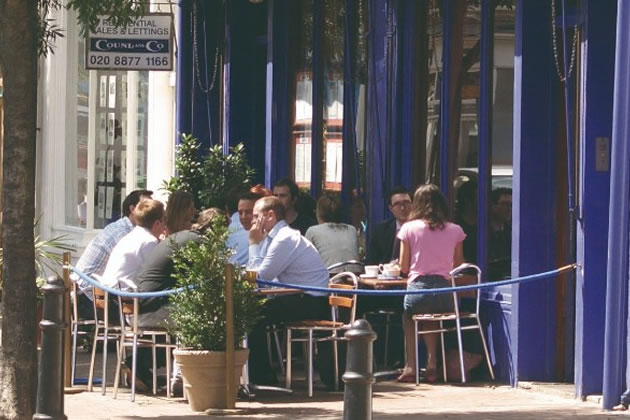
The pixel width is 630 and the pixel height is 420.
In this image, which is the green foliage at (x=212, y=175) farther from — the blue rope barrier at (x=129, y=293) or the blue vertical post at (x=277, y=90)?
the blue rope barrier at (x=129, y=293)

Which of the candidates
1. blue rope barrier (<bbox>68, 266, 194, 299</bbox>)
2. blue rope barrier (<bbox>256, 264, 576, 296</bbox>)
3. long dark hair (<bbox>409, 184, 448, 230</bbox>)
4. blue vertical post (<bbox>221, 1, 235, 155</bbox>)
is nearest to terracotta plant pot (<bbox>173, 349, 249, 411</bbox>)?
blue rope barrier (<bbox>68, 266, 194, 299</bbox>)

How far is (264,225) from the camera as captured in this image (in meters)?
12.3

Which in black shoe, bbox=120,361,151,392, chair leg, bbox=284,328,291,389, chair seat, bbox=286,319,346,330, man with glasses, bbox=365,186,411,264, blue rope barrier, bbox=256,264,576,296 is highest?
man with glasses, bbox=365,186,411,264

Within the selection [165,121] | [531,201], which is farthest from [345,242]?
[165,121]

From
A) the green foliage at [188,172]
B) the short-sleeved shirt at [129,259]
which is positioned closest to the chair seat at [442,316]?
the short-sleeved shirt at [129,259]

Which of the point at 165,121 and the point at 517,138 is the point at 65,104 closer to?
the point at 165,121

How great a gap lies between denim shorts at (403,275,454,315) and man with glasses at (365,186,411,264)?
3.01 feet

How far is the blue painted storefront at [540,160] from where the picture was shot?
1050 cm

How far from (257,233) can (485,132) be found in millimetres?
2108

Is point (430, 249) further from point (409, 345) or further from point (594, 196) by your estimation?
point (594, 196)

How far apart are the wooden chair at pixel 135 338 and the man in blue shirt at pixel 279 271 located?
0.66 metres

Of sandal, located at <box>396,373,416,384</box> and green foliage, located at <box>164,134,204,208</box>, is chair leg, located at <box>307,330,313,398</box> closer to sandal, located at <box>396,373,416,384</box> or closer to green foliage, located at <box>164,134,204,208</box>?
sandal, located at <box>396,373,416,384</box>

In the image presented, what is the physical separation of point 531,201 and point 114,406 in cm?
349

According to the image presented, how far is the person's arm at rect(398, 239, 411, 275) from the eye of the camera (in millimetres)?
12605
